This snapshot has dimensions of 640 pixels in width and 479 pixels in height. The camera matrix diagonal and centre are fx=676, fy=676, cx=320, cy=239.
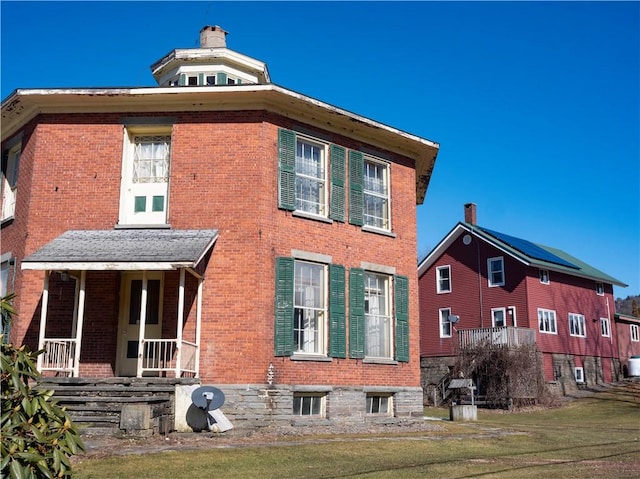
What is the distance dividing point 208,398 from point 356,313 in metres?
4.68

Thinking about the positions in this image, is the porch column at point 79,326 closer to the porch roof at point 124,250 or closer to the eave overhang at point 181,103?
the porch roof at point 124,250

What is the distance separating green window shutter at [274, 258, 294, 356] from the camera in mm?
14523

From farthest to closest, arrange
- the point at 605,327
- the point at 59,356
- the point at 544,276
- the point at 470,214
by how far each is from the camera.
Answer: the point at 605,327 → the point at 470,214 → the point at 544,276 → the point at 59,356

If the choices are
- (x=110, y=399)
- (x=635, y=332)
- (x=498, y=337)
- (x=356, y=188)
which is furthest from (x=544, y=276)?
(x=110, y=399)

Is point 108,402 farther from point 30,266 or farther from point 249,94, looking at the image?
point 249,94

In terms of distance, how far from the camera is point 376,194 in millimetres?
17359

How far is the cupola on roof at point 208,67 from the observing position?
19578mm

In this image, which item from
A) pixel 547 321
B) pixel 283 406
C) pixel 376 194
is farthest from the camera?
pixel 547 321

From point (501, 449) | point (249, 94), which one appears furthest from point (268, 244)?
point (501, 449)

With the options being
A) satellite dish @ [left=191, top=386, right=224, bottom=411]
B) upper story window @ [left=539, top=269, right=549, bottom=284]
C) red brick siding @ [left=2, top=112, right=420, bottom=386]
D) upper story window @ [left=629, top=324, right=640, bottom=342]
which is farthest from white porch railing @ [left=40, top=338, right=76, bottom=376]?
upper story window @ [left=629, top=324, right=640, bottom=342]

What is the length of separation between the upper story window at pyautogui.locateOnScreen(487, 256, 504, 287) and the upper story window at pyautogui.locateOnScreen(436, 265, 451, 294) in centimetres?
261

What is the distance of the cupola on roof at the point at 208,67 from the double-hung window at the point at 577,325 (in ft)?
77.4

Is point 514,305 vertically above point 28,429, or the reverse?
point 514,305

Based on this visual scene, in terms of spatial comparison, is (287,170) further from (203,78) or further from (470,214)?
(470,214)
